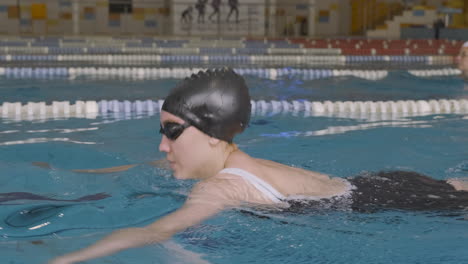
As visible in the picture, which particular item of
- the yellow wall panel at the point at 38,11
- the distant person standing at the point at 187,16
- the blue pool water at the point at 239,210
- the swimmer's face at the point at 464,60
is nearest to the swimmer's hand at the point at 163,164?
the blue pool water at the point at 239,210

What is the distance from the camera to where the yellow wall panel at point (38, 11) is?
67.6ft

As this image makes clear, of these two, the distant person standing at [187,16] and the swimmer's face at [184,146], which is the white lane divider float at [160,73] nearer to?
the swimmer's face at [184,146]

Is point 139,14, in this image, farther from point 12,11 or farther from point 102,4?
point 12,11

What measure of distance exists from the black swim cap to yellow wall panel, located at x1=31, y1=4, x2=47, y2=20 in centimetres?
1958

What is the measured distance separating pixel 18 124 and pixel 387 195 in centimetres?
335

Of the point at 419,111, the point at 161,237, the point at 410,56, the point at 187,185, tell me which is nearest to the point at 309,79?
the point at 419,111

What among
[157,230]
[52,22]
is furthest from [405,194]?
[52,22]

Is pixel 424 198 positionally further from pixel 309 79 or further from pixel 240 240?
pixel 309 79

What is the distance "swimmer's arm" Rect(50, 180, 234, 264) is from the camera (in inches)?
73.3


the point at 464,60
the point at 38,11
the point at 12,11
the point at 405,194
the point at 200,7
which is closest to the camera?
the point at 405,194

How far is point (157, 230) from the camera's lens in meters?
2.06

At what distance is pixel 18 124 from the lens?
16.5 ft

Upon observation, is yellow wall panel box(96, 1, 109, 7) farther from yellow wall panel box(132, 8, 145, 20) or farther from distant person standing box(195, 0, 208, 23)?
distant person standing box(195, 0, 208, 23)

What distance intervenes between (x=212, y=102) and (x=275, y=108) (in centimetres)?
357
